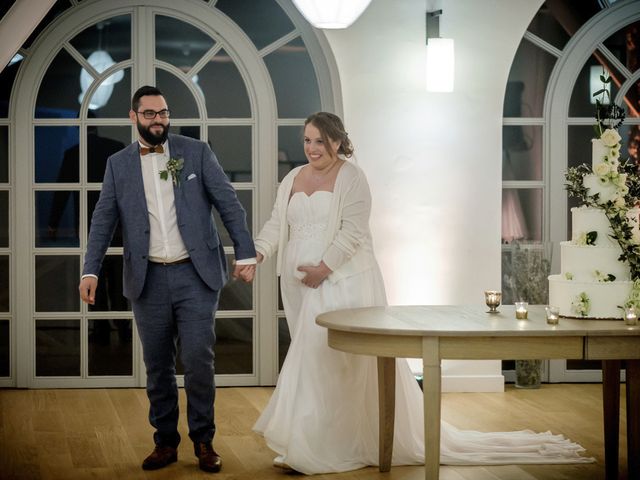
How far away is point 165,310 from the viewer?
457 centimetres

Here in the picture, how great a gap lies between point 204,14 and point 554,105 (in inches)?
93.7

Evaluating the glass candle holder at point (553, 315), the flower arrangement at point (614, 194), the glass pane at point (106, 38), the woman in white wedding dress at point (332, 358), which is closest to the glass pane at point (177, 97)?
the glass pane at point (106, 38)

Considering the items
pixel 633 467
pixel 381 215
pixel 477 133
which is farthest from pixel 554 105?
pixel 633 467

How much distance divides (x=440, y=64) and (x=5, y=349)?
3290 millimetres

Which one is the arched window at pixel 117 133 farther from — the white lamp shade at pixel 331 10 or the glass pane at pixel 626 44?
the glass pane at pixel 626 44

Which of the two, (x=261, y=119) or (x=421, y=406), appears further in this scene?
(x=261, y=119)

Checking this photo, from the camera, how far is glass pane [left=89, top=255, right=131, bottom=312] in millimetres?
6594

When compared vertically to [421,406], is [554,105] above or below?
above

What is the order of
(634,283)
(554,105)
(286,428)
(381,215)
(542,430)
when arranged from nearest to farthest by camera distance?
(634,283) → (286,428) → (542,430) → (381,215) → (554,105)

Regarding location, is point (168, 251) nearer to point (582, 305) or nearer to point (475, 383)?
point (582, 305)

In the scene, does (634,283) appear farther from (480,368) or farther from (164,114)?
(480,368)

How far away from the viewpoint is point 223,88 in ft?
21.8

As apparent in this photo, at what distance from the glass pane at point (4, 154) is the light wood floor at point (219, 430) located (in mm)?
1372

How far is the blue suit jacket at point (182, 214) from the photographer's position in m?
4.51
